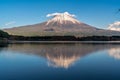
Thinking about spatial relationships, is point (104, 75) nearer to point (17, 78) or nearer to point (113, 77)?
point (113, 77)

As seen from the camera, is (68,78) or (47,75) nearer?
(68,78)

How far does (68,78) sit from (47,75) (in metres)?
1.20

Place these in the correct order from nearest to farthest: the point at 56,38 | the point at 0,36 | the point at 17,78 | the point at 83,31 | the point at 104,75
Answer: the point at 17,78 < the point at 104,75 < the point at 0,36 < the point at 56,38 < the point at 83,31

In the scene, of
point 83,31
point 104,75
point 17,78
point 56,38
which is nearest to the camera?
point 17,78

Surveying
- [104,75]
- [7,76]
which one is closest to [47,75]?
[7,76]

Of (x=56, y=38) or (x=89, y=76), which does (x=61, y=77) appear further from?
(x=56, y=38)

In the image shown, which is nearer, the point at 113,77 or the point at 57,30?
the point at 113,77

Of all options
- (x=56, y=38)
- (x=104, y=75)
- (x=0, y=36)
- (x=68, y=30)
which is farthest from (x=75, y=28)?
(x=104, y=75)

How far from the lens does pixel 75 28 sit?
195 metres

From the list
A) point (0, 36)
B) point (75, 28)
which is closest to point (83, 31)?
point (75, 28)

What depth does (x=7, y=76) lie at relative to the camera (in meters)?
11.6

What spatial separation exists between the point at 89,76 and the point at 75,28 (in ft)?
604

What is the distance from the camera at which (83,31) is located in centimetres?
19050

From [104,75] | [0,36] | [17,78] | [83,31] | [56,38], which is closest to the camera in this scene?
[17,78]
